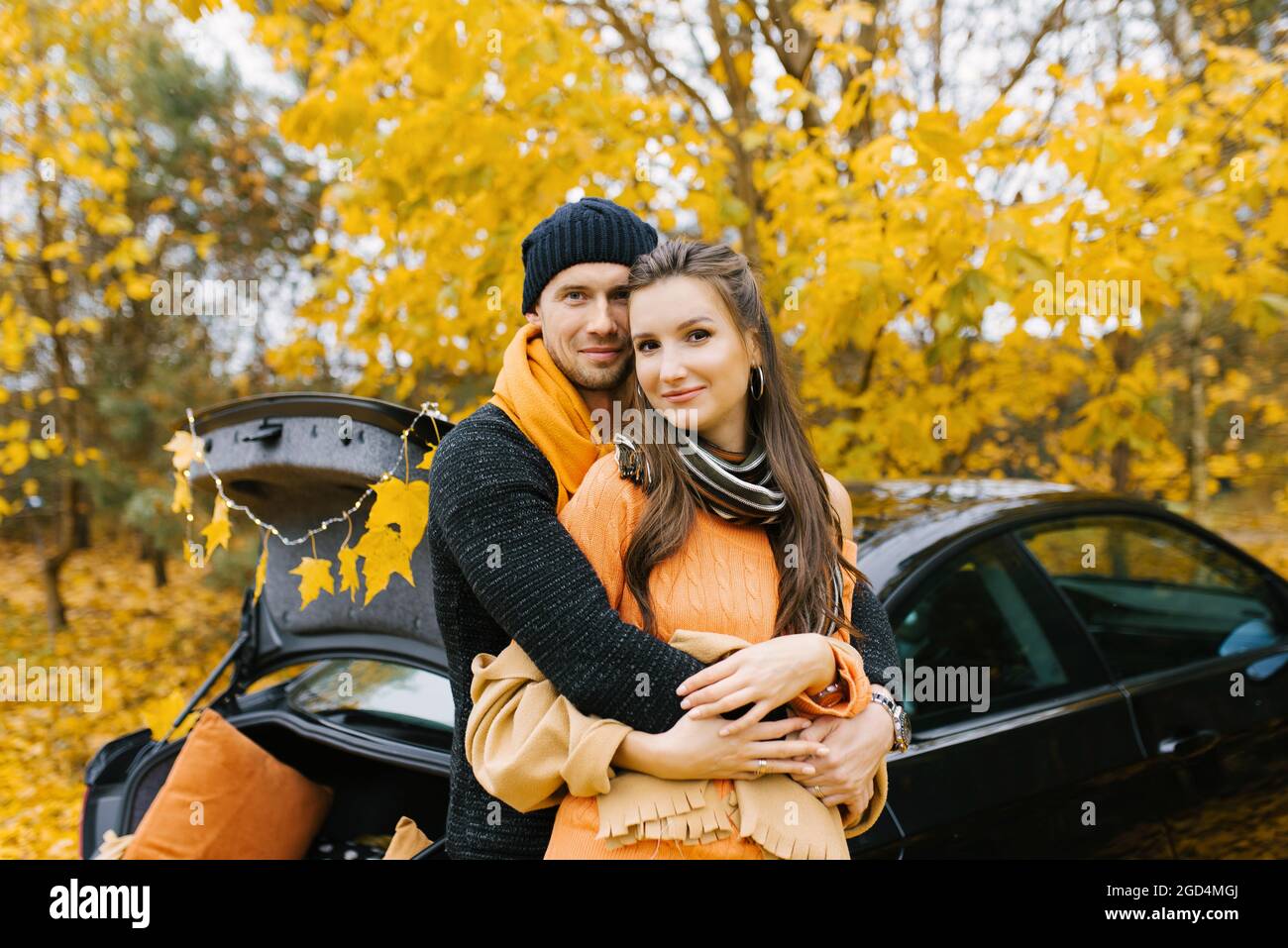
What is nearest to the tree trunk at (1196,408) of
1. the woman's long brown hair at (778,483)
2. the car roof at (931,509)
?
the car roof at (931,509)

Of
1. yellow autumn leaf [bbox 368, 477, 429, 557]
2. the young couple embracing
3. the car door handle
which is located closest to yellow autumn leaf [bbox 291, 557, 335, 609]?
yellow autumn leaf [bbox 368, 477, 429, 557]

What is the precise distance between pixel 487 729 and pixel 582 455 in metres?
0.50

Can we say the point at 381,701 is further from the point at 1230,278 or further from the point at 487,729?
the point at 1230,278

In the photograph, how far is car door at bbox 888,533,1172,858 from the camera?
2193 millimetres

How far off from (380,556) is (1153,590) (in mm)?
3317

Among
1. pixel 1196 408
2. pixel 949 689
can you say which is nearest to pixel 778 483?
pixel 949 689

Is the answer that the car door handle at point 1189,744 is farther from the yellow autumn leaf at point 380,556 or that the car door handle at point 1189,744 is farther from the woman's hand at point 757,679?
the yellow autumn leaf at point 380,556

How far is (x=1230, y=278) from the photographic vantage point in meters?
3.46

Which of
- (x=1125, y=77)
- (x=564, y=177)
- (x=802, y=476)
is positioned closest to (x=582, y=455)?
(x=802, y=476)

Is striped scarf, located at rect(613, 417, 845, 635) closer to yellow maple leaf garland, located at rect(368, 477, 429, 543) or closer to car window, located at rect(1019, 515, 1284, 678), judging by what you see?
yellow maple leaf garland, located at rect(368, 477, 429, 543)

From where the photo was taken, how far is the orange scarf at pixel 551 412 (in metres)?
1.60

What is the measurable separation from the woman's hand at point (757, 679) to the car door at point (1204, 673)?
4.85 feet

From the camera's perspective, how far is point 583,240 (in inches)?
68.8

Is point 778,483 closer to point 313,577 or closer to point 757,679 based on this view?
point 757,679
